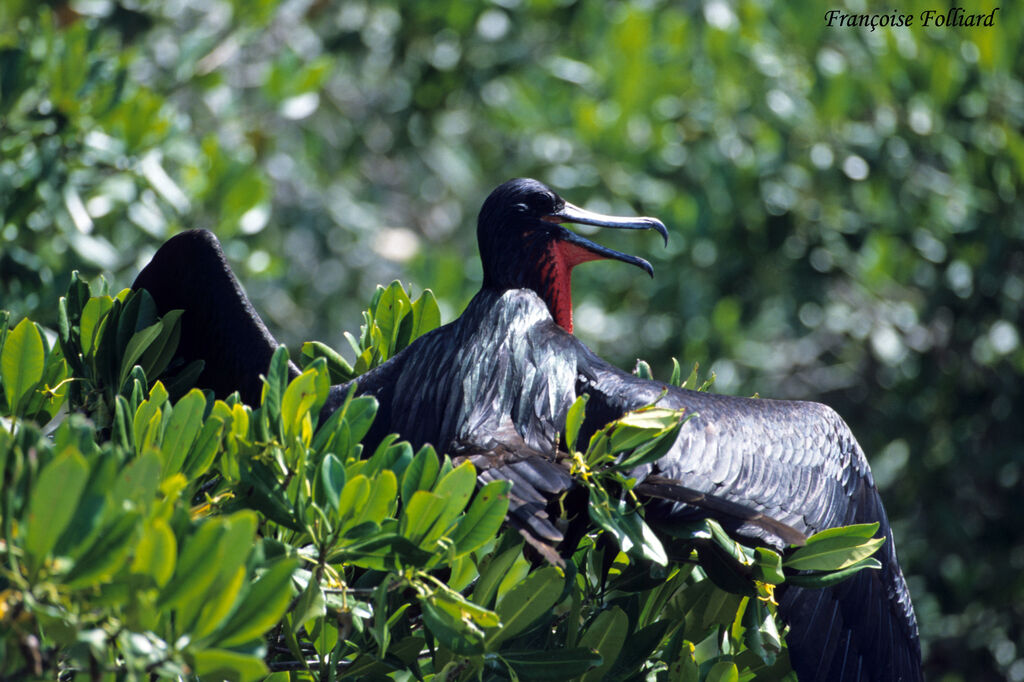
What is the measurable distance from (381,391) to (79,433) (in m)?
0.83

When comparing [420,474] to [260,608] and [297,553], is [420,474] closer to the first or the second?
[297,553]

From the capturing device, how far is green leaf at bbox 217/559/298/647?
1092 mm

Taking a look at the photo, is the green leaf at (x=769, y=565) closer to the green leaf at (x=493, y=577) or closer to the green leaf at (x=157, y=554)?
the green leaf at (x=493, y=577)

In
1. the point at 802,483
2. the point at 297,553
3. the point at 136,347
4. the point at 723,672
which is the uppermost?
the point at 136,347

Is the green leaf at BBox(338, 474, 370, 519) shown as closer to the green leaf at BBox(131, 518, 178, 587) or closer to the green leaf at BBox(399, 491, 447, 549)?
the green leaf at BBox(399, 491, 447, 549)

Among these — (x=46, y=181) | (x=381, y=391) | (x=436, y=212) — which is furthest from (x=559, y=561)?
(x=436, y=212)

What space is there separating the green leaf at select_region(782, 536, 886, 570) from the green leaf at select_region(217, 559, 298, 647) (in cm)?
75

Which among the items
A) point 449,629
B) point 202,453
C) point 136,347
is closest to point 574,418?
point 449,629

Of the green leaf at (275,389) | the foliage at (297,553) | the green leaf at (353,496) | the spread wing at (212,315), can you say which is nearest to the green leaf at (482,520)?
the foliage at (297,553)

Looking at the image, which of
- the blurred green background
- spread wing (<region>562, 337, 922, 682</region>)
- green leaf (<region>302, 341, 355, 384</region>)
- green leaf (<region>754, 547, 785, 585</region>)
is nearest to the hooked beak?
spread wing (<region>562, 337, 922, 682</region>)

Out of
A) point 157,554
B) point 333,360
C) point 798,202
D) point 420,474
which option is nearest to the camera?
point 157,554

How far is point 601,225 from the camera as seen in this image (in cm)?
247

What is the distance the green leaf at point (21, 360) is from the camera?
1543 mm

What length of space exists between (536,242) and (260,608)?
1508 mm
